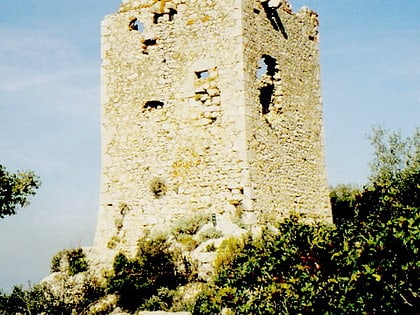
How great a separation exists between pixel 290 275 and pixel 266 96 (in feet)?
25.0

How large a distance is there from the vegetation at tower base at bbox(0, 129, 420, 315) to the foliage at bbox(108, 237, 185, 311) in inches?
0.8

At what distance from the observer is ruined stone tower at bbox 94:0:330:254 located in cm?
1570

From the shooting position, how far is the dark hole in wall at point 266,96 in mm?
16720

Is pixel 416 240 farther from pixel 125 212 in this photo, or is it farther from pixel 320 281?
pixel 125 212

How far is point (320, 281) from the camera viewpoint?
29.9 feet

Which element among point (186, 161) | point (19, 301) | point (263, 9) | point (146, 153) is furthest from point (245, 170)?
point (19, 301)

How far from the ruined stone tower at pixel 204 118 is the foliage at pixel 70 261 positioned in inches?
26.2

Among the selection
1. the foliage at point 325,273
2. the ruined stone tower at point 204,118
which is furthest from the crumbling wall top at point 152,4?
the foliage at point 325,273

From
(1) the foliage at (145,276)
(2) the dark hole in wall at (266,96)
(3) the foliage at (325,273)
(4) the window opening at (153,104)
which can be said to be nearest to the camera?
(3) the foliage at (325,273)

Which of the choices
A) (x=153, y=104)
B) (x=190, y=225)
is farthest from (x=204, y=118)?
(x=190, y=225)

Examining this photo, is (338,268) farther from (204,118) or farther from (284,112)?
(284,112)

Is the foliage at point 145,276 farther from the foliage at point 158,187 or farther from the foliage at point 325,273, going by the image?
the foliage at point 325,273

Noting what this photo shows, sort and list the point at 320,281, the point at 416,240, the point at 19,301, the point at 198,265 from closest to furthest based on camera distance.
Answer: the point at 416,240 → the point at 320,281 → the point at 198,265 → the point at 19,301

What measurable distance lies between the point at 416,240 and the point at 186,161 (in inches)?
352
